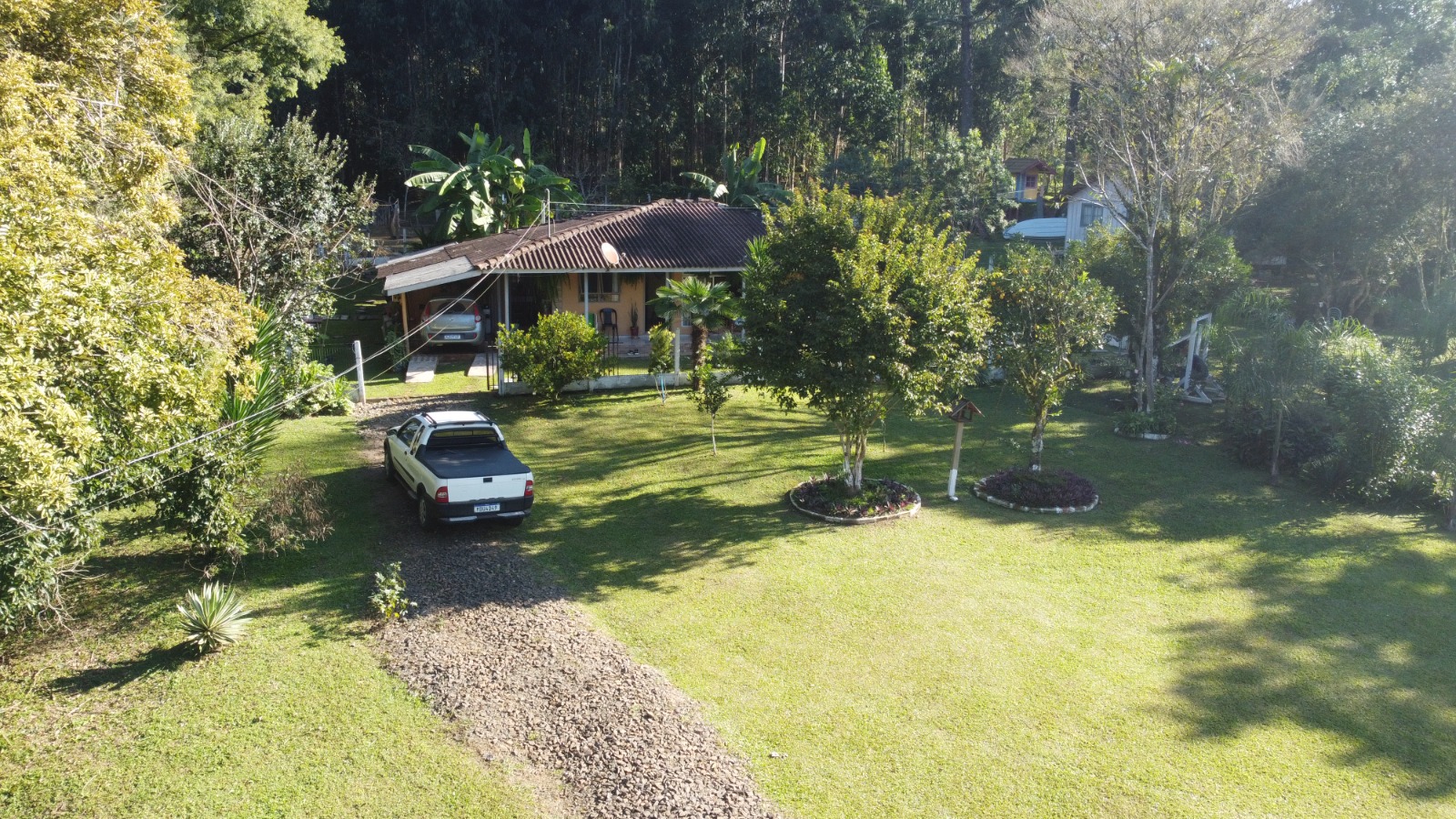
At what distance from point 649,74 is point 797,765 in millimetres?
43956

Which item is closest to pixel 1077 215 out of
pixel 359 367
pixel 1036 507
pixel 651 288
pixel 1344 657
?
pixel 651 288

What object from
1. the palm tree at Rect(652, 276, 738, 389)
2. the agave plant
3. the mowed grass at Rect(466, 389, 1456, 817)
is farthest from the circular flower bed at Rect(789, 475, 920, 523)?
the agave plant

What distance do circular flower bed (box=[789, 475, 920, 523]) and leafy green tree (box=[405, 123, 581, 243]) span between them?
16639 mm

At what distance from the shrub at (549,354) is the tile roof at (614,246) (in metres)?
3.25

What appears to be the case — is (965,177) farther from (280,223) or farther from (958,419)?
(280,223)

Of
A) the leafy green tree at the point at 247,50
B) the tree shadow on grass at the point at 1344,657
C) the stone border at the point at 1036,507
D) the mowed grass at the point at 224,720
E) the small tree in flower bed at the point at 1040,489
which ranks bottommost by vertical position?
the tree shadow on grass at the point at 1344,657

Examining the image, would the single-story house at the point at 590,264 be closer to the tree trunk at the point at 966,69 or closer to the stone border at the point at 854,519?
the stone border at the point at 854,519

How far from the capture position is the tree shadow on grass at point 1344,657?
8250mm

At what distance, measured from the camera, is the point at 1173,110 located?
1889 centimetres

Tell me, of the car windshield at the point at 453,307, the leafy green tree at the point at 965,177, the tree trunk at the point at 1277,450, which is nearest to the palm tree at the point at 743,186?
the leafy green tree at the point at 965,177

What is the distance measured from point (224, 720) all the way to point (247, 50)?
82.6ft

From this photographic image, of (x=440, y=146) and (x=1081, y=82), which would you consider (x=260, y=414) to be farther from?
(x=440, y=146)

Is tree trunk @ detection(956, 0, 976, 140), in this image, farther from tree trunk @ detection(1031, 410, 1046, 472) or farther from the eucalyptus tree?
tree trunk @ detection(1031, 410, 1046, 472)

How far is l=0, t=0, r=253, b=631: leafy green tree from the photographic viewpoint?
611cm
